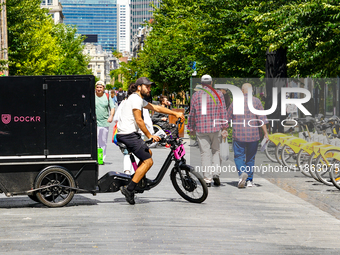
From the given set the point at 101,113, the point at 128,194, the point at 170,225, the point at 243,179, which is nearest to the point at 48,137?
the point at 128,194

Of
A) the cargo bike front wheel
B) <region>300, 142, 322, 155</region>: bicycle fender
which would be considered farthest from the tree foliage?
the cargo bike front wheel

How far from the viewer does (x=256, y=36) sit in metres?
18.3

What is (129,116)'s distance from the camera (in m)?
7.55

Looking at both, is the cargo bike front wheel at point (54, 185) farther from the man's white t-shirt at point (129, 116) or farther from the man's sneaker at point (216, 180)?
the man's sneaker at point (216, 180)

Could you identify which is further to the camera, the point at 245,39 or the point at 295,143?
the point at 245,39

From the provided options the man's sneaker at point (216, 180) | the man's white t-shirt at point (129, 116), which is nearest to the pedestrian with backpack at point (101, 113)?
the man's sneaker at point (216, 180)

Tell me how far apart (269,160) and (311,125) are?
1.62m

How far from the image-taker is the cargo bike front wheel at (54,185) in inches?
286

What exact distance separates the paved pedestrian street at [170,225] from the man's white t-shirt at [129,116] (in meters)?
1.09

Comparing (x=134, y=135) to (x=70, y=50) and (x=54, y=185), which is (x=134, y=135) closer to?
(x=54, y=185)

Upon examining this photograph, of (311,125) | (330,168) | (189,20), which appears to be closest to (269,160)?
(311,125)

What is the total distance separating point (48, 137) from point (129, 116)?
1.15m

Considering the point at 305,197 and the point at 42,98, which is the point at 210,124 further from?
the point at 42,98

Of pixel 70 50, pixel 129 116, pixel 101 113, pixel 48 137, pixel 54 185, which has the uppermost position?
pixel 70 50
